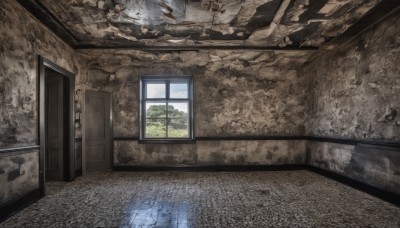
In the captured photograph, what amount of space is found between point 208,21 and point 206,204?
9.14 feet

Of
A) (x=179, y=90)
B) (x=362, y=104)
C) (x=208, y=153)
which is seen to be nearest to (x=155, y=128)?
(x=179, y=90)

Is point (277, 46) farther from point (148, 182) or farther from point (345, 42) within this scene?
point (148, 182)

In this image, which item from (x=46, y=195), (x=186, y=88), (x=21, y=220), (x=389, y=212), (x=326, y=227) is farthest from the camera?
(x=186, y=88)

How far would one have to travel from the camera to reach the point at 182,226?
2715mm

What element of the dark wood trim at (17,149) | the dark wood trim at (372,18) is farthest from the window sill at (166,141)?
the dark wood trim at (372,18)

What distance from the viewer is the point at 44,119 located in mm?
3893

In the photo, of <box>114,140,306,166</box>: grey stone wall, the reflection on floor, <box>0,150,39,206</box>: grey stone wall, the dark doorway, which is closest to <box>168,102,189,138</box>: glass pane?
<box>114,140,306,166</box>: grey stone wall

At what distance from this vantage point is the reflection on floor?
2.84m

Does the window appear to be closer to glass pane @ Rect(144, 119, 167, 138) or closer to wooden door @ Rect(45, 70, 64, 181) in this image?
glass pane @ Rect(144, 119, 167, 138)

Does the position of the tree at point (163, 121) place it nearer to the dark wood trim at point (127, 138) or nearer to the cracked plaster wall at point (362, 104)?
the dark wood trim at point (127, 138)

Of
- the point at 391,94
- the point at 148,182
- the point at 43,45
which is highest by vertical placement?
the point at 43,45

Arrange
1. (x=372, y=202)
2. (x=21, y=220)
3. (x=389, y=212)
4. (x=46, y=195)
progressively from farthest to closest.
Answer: (x=46, y=195)
(x=372, y=202)
(x=389, y=212)
(x=21, y=220)

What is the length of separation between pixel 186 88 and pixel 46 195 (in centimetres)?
367

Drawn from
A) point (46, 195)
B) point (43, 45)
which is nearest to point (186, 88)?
point (43, 45)
